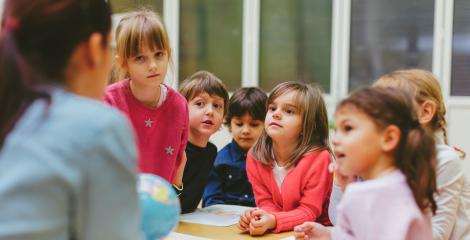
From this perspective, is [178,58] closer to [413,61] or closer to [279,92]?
[413,61]

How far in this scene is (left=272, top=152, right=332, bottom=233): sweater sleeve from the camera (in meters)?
1.62

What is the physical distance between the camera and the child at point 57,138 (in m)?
0.68

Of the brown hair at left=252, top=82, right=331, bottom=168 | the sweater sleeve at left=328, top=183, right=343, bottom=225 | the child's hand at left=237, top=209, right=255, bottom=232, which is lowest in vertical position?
the child's hand at left=237, top=209, right=255, bottom=232

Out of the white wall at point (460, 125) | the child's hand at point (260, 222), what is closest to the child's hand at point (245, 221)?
the child's hand at point (260, 222)

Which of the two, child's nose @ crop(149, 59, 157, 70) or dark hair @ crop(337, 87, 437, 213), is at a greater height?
child's nose @ crop(149, 59, 157, 70)

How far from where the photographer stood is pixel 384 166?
104cm

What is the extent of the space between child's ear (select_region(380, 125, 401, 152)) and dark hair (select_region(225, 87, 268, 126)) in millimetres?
1092

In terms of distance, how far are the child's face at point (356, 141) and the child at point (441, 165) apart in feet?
0.82

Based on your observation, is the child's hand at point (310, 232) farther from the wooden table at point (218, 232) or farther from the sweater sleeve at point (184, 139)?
the sweater sleeve at point (184, 139)

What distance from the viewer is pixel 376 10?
4.05m

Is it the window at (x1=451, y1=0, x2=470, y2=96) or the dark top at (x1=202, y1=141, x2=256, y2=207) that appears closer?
the dark top at (x1=202, y1=141, x2=256, y2=207)

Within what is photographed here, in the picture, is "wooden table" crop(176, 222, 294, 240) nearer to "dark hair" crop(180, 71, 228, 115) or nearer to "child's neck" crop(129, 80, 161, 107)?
"child's neck" crop(129, 80, 161, 107)

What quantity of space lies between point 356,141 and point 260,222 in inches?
22.6

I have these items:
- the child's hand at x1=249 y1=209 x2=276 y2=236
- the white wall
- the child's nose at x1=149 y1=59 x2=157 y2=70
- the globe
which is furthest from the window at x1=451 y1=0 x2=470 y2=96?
the globe
